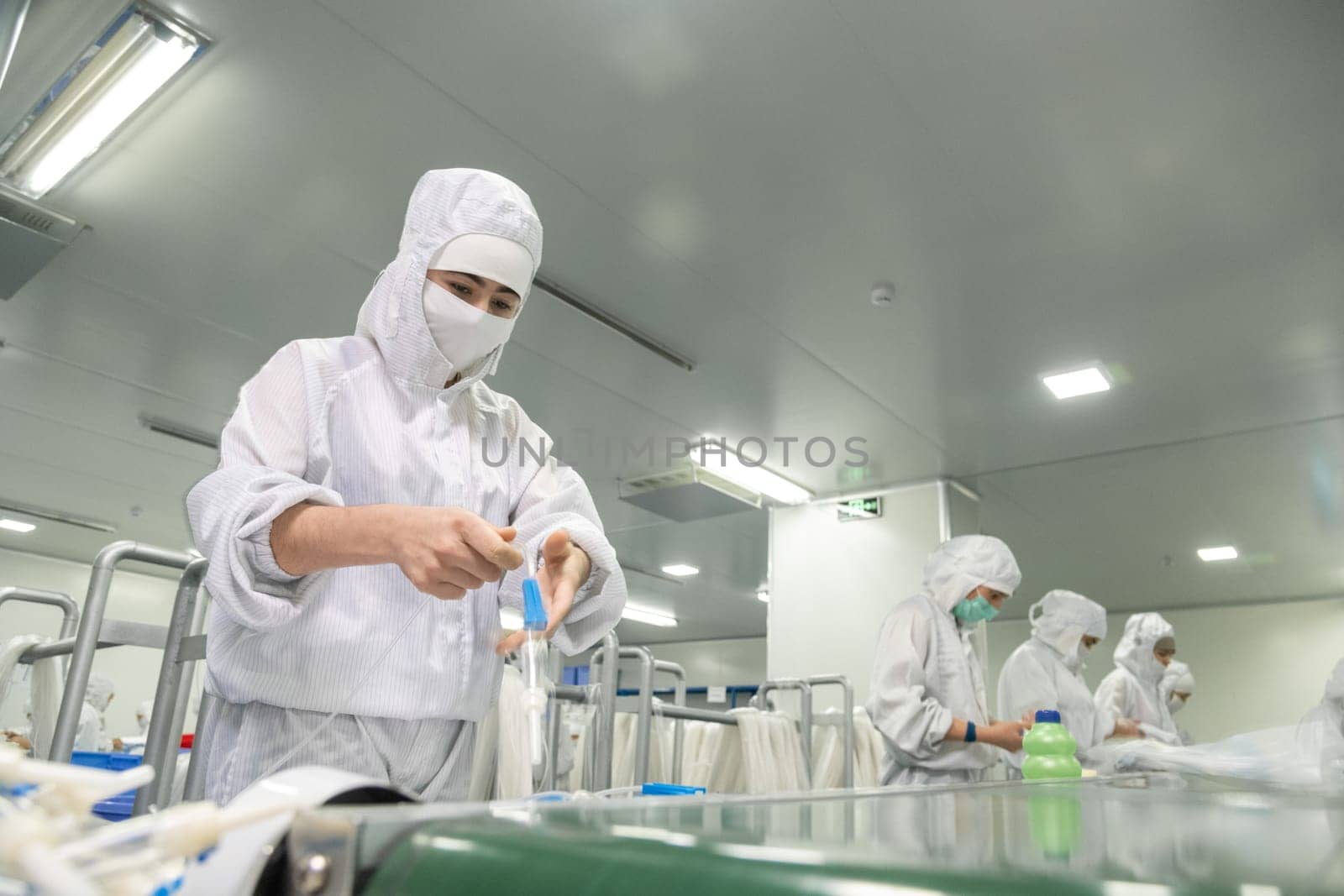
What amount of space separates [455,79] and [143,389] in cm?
315

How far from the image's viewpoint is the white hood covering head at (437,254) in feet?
3.93

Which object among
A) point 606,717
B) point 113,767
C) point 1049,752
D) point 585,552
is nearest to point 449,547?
point 585,552

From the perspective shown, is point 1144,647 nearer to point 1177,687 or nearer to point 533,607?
point 1177,687

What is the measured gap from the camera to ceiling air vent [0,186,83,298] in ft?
10.2

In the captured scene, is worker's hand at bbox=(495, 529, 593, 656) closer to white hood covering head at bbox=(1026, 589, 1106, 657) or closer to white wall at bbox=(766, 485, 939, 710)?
white hood covering head at bbox=(1026, 589, 1106, 657)

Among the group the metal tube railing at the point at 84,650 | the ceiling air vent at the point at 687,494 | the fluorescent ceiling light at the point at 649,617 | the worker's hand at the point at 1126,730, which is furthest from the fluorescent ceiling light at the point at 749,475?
the fluorescent ceiling light at the point at 649,617

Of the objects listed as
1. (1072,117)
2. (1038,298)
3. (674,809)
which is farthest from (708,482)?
(674,809)

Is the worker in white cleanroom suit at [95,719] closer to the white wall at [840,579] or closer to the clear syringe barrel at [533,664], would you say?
the clear syringe barrel at [533,664]

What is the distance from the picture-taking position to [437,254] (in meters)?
1.24

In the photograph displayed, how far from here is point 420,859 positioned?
0.31 metres

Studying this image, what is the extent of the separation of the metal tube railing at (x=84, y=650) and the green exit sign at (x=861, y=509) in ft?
14.3

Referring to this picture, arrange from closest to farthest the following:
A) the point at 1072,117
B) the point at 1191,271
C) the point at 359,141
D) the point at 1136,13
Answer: the point at 1136,13, the point at 1072,117, the point at 359,141, the point at 1191,271

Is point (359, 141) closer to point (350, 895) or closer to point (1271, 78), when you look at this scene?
point (1271, 78)

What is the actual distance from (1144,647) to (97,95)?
19.9ft
